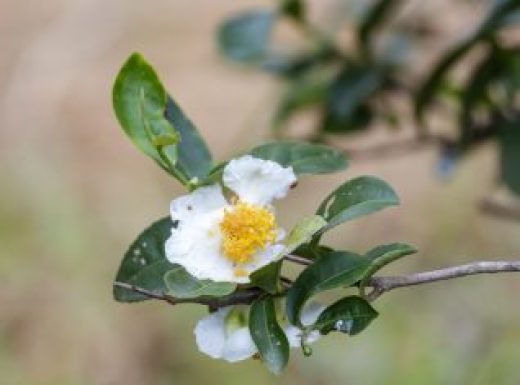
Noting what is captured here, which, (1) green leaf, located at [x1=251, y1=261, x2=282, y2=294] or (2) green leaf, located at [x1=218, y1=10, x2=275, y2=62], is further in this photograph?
(2) green leaf, located at [x1=218, y1=10, x2=275, y2=62]

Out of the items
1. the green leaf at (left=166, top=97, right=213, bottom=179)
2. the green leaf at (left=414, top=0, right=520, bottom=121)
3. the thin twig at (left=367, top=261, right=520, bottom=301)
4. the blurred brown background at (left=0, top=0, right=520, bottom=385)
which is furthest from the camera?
the blurred brown background at (left=0, top=0, right=520, bottom=385)

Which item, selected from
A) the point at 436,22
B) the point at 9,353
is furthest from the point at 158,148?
the point at 9,353

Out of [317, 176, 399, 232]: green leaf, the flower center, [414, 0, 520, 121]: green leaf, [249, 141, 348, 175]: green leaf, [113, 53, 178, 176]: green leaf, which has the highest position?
[414, 0, 520, 121]: green leaf

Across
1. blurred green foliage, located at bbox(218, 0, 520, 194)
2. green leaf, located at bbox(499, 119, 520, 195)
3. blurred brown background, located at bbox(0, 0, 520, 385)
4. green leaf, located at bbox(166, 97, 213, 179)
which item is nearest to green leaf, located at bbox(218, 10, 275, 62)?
blurred green foliage, located at bbox(218, 0, 520, 194)

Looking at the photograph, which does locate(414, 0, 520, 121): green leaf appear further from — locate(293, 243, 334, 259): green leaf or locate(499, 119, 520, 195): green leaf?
locate(293, 243, 334, 259): green leaf

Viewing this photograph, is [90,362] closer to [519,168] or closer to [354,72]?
[354,72]
